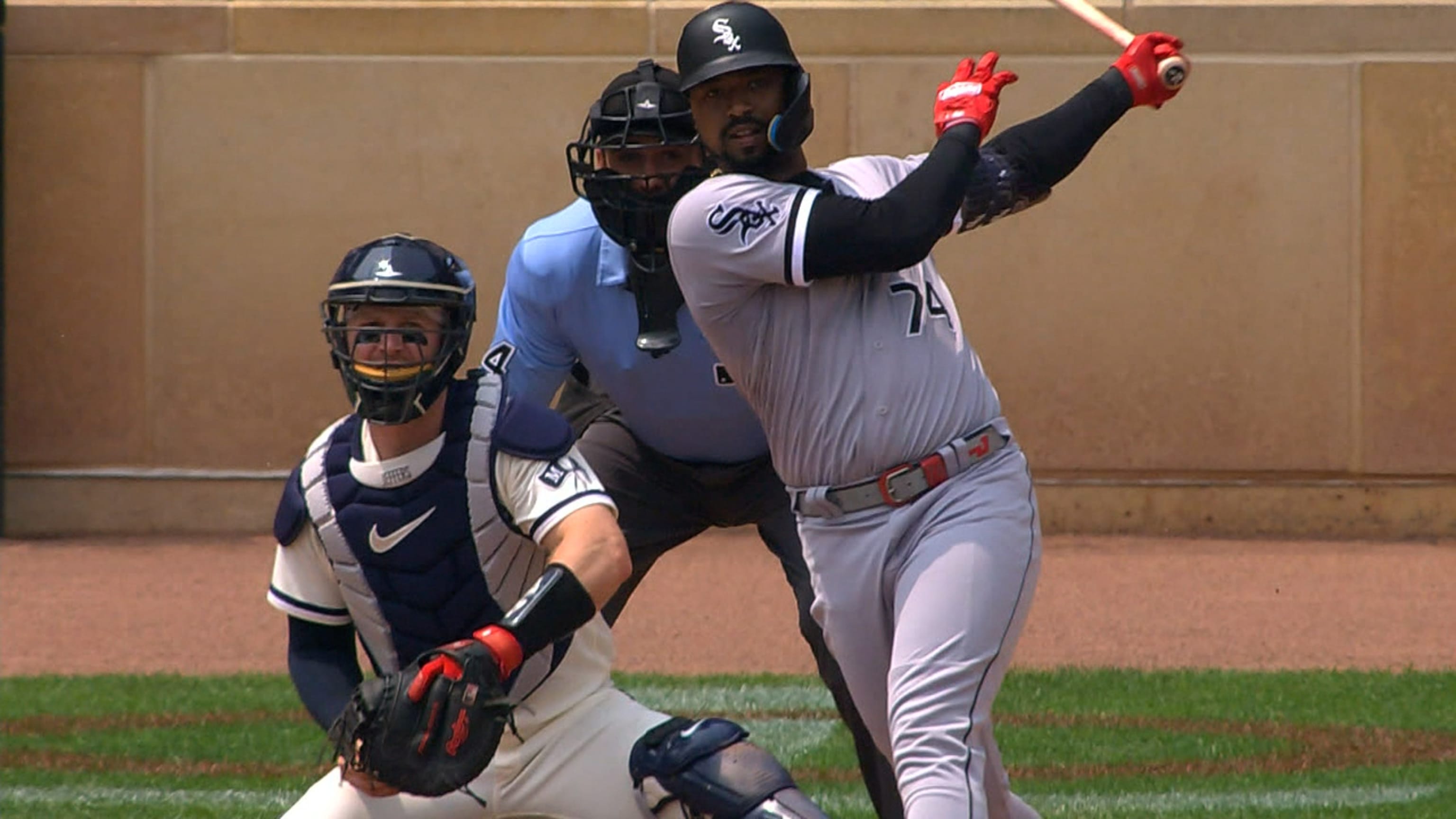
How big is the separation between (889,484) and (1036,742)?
2.90 meters

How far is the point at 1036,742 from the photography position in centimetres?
690

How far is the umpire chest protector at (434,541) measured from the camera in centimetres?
414

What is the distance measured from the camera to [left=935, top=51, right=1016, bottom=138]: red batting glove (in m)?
4.25

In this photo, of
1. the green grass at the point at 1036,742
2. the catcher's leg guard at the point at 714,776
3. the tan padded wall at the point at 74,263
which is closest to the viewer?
the catcher's leg guard at the point at 714,776

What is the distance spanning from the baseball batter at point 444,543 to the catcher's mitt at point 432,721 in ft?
0.71

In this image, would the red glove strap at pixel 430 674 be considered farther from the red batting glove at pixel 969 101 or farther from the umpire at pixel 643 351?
the umpire at pixel 643 351

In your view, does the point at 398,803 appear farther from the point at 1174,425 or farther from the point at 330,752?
the point at 1174,425

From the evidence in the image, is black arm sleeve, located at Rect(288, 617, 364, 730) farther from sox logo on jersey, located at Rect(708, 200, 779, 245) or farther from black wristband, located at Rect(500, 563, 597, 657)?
sox logo on jersey, located at Rect(708, 200, 779, 245)

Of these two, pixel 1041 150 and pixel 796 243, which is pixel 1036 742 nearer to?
pixel 1041 150

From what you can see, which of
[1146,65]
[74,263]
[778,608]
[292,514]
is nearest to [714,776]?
[292,514]

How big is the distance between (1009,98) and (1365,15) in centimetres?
194

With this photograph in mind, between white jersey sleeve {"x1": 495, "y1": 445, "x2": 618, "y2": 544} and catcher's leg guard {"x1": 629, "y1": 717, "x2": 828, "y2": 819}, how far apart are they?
1.47 feet

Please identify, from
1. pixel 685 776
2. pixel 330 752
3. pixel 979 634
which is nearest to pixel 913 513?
pixel 979 634

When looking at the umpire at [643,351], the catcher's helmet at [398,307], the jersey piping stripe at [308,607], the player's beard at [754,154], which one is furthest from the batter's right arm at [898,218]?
the umpire at [643,351]
